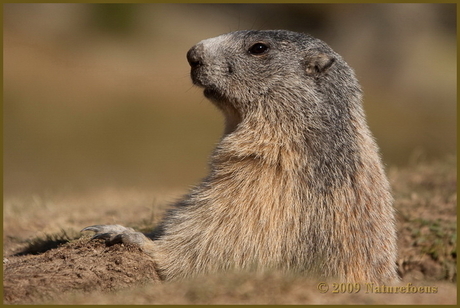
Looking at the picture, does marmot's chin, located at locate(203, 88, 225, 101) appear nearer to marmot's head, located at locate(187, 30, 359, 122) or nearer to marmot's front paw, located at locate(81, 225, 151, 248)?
marmot's head, located at locate(187, 30, 359, 122)

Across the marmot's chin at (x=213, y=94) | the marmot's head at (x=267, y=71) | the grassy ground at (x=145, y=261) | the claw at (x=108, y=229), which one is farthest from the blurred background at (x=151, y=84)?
the marmot's chin at (x=213, y=94)

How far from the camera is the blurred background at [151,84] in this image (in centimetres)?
2392

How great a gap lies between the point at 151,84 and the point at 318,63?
2465 centimetres

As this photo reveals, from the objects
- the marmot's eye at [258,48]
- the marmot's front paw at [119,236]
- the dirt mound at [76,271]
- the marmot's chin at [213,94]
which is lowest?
the dirt mound at [76,271]

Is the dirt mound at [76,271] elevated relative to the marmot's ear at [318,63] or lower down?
lower down

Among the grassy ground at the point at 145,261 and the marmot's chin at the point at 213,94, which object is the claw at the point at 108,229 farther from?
the marmot's chin at the point at 213,94

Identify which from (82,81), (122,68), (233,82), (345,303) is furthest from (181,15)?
(345,303)

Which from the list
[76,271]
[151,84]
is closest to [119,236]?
[76,271]

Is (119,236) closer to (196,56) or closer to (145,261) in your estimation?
(145,261)

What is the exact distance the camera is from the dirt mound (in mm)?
Result: 5406

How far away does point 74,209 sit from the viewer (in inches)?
374

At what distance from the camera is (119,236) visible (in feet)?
20.5

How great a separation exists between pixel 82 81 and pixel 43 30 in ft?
14.9

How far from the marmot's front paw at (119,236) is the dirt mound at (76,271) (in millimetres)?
62
